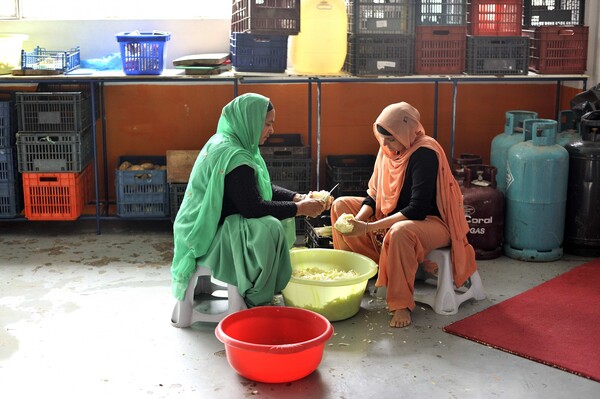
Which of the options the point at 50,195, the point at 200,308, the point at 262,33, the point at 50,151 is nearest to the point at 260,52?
the point at 262,33

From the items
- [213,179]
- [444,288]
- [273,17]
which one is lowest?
[444,288]

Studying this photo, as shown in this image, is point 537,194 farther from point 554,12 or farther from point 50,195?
point 50,195

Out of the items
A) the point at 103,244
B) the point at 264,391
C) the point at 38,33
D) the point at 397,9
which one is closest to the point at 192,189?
the point at 264,391

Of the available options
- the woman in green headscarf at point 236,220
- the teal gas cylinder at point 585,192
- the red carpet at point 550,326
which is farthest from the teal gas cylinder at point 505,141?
the woman in green headscarf at point 236,220

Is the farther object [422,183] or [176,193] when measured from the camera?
[176,193]

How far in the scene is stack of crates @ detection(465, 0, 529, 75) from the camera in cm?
640

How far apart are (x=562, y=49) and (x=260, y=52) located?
234 centimetres

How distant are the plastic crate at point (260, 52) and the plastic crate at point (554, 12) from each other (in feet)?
6.55

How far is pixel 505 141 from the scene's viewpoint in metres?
6.47

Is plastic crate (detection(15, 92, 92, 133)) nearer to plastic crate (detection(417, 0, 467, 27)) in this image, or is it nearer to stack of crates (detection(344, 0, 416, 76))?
stack of crates (detection(344, 0, 416, 76))

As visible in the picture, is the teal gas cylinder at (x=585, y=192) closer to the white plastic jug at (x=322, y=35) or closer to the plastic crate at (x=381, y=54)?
the plastic crate at (x=381, y=54)

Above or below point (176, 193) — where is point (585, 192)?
above

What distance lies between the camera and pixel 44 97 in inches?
254

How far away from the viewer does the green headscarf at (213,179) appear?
457 centimetres
